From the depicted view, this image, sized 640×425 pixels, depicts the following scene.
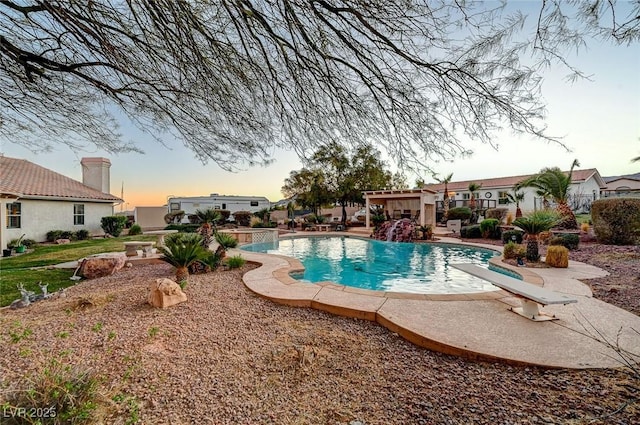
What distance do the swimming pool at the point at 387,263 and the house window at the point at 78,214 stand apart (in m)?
10.5

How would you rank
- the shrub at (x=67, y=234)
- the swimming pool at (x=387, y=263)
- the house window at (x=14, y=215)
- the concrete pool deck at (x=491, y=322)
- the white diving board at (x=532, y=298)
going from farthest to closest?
the shrub at (x=67, y=234) < the house window at (x=14, y=215) < the swimming pool at (x=387, y=263) < the white diving board at (x=532, y=298) < the concrete pool deck at (x=491, y=322)

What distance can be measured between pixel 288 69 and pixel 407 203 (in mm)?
23868

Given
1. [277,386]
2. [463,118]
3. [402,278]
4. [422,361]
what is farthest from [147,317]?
[402,278]

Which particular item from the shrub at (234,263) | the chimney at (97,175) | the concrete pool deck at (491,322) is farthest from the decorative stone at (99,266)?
the chimney at (97,175)

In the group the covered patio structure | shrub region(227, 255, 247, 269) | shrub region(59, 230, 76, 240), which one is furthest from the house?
shrub region(227, 255, 247, 269)

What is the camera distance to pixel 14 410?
1.92 m

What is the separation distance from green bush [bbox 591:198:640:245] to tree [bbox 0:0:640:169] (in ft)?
37.5

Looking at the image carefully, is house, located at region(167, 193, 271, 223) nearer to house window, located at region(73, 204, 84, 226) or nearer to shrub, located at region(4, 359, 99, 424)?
house window, located at region(73, 204, 84, 226)

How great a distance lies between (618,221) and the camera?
34.2 ft

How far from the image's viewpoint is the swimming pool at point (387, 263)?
780 centimetres

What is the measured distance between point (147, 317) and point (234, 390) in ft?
7.87

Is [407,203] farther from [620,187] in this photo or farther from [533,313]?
[620,187]

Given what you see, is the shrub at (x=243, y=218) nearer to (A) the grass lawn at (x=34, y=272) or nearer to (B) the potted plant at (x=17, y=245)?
(A) the grass lawn at (x=34, y=272)

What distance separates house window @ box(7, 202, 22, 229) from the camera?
13.0m
